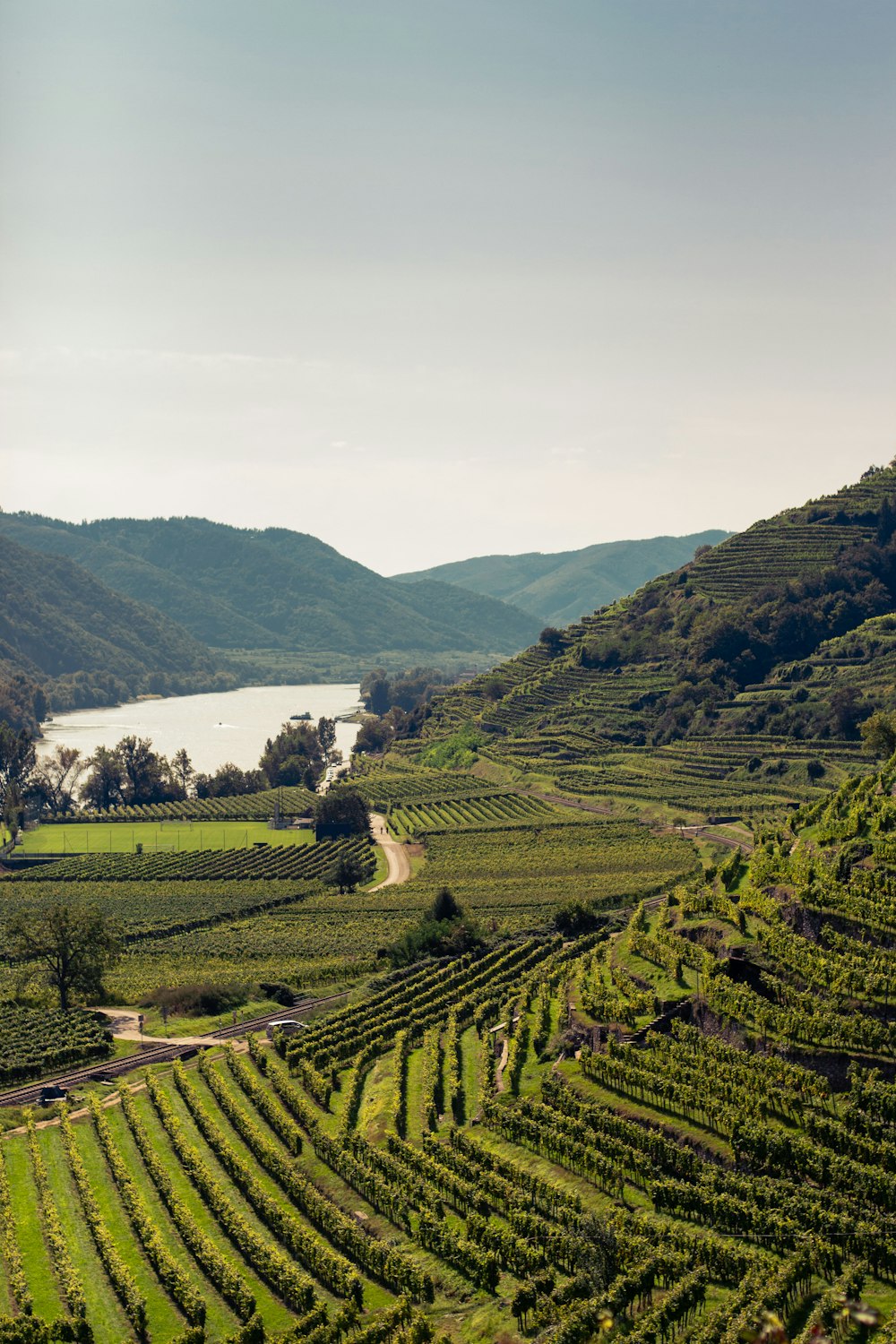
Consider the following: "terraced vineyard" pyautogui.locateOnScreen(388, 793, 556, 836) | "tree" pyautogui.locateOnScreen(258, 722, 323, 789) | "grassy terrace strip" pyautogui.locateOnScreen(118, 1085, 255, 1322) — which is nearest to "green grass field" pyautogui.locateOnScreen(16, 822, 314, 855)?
"terraced vineyard" pyautogui.locateOnScreen(388, 793, 556, 836)

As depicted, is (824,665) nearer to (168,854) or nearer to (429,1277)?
(168,854)

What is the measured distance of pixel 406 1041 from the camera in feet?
189

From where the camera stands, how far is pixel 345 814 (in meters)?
134

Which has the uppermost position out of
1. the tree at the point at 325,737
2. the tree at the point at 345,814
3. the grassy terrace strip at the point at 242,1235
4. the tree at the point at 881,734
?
the tree at the point at 325,737

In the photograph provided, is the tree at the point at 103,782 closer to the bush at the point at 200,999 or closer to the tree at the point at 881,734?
the bush at the point at 200,999

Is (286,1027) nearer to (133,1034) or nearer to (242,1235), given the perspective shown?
(133,1034)

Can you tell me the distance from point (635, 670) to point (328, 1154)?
5295 inches

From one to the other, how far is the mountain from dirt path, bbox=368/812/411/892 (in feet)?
70.9

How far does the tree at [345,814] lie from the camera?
439 feet

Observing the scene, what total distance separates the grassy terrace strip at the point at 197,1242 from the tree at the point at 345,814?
85.6 metres

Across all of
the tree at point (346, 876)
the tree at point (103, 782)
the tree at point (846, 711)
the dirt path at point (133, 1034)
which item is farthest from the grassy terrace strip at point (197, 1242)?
the tree at point (103, 782)

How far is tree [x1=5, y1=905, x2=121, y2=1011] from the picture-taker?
7112 cm

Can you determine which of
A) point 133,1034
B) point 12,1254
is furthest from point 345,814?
point 12,1254

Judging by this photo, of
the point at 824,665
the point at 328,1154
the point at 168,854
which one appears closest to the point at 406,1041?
the point at 328,1154
